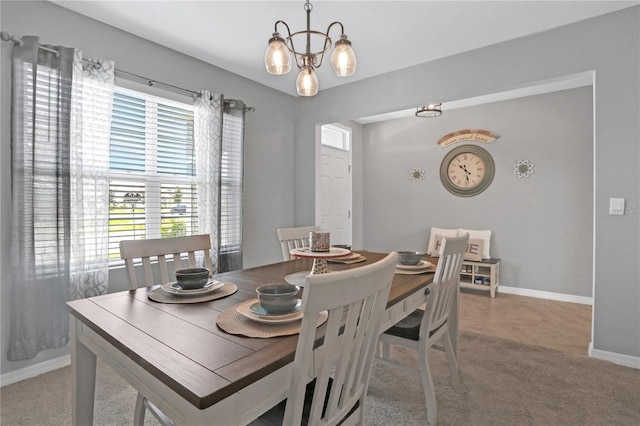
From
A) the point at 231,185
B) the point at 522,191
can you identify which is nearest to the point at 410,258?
the point at 231,185

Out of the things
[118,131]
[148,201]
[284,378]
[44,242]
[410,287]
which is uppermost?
[118,131]

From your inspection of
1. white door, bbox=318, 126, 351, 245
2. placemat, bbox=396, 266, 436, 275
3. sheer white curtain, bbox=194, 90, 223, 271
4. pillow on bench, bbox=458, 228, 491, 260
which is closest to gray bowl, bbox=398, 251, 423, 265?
placemat, bbox=396, 266, 436, 275

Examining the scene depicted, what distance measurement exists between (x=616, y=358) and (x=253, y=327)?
8.95 feet

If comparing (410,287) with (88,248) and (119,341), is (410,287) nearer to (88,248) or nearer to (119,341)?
(119,341)

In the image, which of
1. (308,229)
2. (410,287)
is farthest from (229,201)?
(410,287)

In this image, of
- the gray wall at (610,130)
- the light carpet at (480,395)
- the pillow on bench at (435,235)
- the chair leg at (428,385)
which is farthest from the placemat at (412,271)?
the pillow on bench at (435,235)

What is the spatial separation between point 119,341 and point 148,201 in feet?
6.81

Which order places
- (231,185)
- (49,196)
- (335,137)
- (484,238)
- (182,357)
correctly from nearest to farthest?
(182,357)
(49,196)
(231,185)
(484,238)
(335,137)

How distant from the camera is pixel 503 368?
7.24 ft

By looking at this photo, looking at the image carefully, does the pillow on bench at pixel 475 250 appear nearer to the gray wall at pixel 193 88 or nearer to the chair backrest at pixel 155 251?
the gray wall at pixel 193 88

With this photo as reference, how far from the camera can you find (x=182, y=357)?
0.81 meters

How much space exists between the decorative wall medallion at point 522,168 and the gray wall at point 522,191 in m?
0.05

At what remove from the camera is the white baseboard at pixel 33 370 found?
79.0 inches

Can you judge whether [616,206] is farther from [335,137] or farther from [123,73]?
[123,73]
